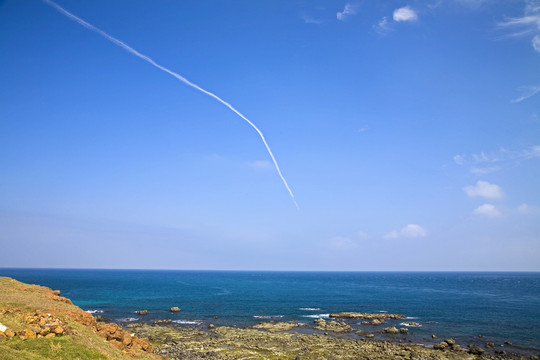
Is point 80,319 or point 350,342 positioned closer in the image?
point 80,319

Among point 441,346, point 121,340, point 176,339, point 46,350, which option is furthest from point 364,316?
point 46,350

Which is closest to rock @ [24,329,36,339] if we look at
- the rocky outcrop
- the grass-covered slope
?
the grass-covered slope

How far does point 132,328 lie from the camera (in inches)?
2512

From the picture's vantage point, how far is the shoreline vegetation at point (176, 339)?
24.1m

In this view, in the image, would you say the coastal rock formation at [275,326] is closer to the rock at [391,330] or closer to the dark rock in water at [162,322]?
the rock at [391,330]

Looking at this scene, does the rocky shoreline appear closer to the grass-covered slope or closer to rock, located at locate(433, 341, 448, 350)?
rock, located at locate(433, 341, 448, 350)

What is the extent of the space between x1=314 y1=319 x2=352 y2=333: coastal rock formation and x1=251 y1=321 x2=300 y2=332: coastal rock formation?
500 centimetres

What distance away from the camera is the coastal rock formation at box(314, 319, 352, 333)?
63.6 metres

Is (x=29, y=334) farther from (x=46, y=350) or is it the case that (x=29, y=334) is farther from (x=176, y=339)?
(x=176, y=339)

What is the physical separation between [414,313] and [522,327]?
24.5m

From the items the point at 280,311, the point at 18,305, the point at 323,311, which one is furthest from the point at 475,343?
the point at 18,305

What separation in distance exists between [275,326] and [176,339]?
2112cm

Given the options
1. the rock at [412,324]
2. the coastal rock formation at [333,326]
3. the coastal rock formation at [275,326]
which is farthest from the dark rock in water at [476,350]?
the coastal rock formation at [275,326]

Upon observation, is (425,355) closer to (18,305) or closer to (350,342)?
(350,342)
